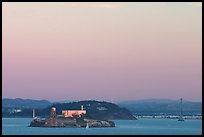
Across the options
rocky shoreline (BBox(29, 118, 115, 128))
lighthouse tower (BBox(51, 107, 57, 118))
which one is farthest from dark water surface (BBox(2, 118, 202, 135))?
lighthouse tower (BBox(51, 107, 57, 118))

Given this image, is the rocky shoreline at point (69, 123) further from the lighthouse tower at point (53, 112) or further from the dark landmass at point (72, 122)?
the lighthouse tower at point (53, 112)

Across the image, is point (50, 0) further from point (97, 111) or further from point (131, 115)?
point (131, 115)

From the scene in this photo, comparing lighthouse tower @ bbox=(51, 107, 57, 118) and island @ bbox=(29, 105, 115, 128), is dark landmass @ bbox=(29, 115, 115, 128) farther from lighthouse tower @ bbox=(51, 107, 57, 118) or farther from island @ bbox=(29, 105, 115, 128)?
lighthouse tower @ bbox=(51, 107, 57, 118)

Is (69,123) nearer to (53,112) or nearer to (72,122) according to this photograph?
(72,122)

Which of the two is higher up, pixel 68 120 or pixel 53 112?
pixel 53 112

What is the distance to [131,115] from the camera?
117 ft

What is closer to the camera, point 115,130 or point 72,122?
point 72,122

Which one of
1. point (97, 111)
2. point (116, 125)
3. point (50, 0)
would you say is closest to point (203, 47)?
point (50, 0)

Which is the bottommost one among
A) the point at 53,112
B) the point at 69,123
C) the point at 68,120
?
the point at 69,123

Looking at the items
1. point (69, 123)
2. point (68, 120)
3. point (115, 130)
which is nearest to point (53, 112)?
point (68, 120)

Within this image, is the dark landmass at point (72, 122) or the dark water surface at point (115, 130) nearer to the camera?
the dark water surface at point (115, 130)

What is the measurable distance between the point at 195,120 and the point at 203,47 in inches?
1400

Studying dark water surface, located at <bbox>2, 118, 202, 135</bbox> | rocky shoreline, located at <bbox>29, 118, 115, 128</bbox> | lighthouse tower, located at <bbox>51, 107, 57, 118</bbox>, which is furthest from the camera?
lighthouse tower, located at <bbox>51, 107, 57, 118</bbox>

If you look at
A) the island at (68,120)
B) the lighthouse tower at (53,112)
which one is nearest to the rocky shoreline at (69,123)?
the island at (68,120)
